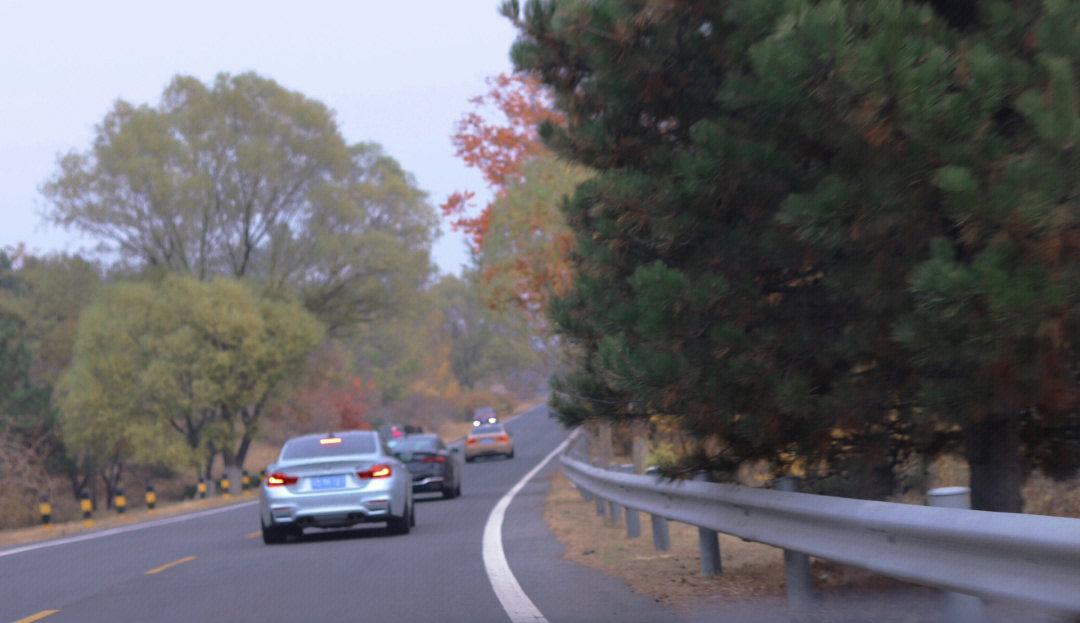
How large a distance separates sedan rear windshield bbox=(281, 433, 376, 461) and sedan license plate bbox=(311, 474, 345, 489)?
1.82 ft

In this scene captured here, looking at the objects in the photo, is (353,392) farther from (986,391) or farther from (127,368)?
(986,391)

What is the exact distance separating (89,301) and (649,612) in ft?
137

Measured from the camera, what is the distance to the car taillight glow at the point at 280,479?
52.2 ft

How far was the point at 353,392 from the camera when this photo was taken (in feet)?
209

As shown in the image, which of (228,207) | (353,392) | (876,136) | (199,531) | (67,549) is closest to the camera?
(876,136)

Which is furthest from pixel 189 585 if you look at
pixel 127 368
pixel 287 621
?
pixel 127 368

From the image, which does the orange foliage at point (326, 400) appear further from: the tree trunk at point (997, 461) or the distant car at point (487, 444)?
the tree trunk at point (997, 461)

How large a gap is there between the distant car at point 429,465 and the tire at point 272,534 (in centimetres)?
934

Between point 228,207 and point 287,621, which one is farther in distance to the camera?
point 228,207

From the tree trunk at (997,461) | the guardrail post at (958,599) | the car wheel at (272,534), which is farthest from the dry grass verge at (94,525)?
the guardrail post at (958,599)

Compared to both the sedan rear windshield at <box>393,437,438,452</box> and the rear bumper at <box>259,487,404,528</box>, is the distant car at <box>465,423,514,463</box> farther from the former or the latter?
the rear bumper at <box>259,487,404,528</box>

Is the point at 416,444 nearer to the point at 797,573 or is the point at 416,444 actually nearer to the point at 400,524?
the point at 400,524

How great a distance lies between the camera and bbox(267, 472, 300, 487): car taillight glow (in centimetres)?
1590

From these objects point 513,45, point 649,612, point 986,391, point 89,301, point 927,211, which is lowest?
point 649,612
